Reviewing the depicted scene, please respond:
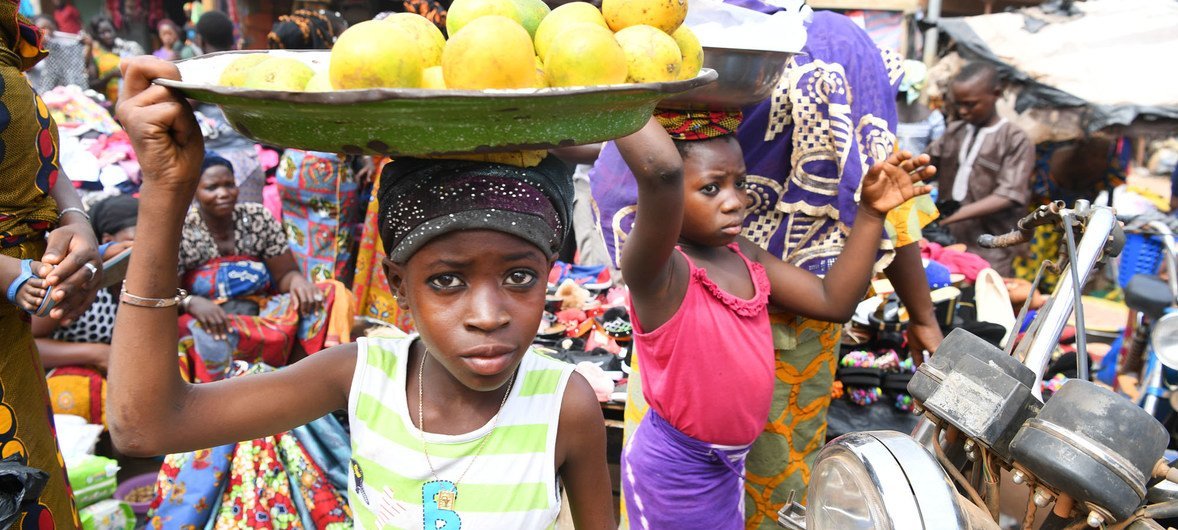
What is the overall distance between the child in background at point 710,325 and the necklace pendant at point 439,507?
0.70 m

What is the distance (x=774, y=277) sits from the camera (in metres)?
2.41

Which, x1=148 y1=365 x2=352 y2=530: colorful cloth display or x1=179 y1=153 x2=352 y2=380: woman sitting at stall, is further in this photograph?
x1=179 y1=153 x2=352 y2=380: woman sitting at stall

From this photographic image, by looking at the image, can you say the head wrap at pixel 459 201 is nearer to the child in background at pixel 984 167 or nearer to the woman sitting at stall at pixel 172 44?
the child in background at pixel 984 167

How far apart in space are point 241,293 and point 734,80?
3100 millimetres

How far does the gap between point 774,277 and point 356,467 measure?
137 cm

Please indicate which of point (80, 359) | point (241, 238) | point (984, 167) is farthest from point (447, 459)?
point (984, 167)

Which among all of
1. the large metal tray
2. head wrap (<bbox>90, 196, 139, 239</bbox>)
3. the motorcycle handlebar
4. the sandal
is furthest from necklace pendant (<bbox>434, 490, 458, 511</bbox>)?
head wrap (<bbox>90, 196, 139, 239</bbox>)

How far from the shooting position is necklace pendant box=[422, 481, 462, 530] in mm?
1518

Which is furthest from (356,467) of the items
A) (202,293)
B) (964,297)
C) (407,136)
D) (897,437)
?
(964,297)

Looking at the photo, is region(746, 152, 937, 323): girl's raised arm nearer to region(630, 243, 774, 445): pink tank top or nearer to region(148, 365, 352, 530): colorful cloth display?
region(630, 243, 774, 445): pink tank top

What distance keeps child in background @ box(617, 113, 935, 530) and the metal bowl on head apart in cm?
7

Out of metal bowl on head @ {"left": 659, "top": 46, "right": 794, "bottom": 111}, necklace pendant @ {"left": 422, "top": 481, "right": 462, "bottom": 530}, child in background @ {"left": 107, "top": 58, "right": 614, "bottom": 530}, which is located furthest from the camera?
metal bowl on head @ {"left": 659, "top": 46, "right": 794, "bottom": 111}

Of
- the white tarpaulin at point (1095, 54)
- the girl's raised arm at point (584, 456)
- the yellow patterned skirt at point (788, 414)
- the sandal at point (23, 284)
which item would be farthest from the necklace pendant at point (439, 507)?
the white tarpaulin at point (1095, 54)

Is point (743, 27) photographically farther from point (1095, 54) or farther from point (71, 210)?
point (1095, 54)
